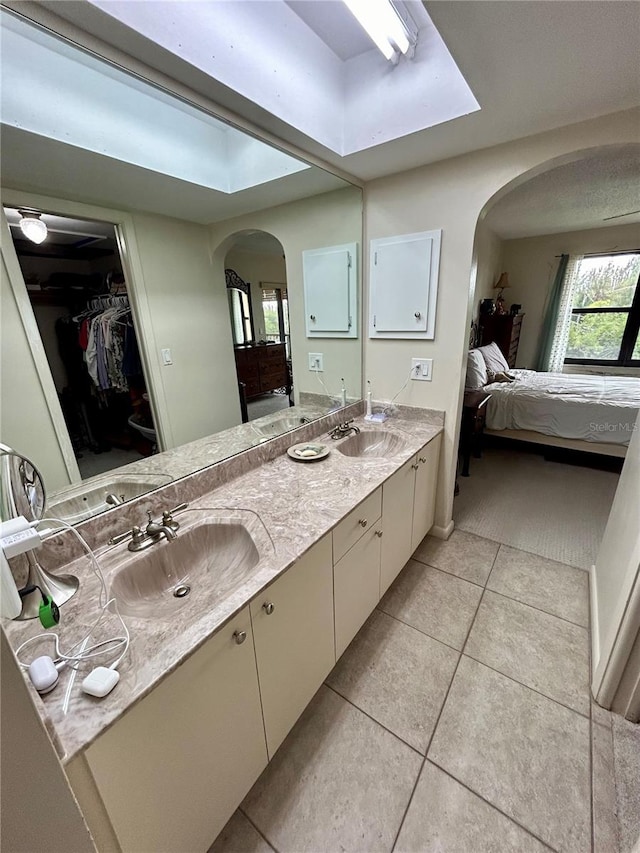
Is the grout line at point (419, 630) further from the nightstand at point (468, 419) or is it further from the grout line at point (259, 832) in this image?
the nightstand at point (468, 419)

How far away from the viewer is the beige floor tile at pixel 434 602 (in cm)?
164

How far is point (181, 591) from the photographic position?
1.06 metres

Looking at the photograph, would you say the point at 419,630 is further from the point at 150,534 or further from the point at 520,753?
the point at 150,534

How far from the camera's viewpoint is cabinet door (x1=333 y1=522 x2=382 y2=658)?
1.29 meters

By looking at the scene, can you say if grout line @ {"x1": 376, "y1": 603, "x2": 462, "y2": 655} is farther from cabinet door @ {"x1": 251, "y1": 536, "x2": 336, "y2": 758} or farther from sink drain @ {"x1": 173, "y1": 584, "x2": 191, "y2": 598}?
sink drain @ {"x1": 173, "y1": 584, "x2": 191, "y2": 598}

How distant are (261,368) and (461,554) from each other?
1678 millimetres

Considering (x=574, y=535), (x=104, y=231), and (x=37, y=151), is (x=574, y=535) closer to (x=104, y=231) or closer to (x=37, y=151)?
(x=104, y=231)

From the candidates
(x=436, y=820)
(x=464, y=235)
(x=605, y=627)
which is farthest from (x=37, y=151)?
(x=605, y=627)

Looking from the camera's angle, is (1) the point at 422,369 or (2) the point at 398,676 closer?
(2) the point at 398,676

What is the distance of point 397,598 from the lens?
5.98 ft

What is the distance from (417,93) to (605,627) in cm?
231

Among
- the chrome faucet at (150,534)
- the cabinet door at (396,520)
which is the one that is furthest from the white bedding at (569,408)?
the chrome faucet at (150,534)

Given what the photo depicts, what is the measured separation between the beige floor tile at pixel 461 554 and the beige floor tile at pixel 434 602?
7cm

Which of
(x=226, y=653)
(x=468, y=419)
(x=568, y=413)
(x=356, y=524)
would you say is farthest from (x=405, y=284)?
(x=568, y=413)
